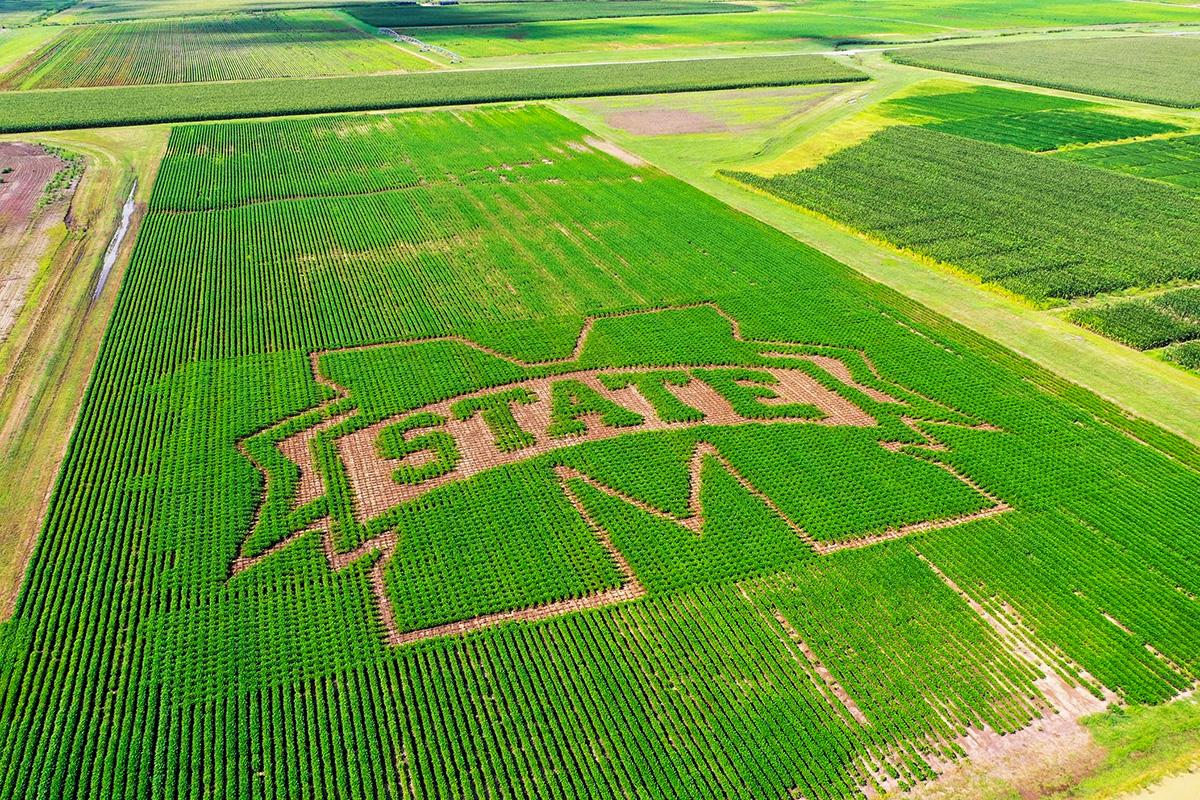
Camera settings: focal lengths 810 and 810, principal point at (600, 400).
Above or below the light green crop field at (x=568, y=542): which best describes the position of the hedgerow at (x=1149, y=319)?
above

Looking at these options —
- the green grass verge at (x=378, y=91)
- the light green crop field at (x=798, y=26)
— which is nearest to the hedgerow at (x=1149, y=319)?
the green grass verge at (x=378, y=91)

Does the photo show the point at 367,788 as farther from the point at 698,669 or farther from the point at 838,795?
the point at 838,795

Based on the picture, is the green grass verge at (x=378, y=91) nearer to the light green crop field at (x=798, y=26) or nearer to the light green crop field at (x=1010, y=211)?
the light green crop field at (x=798, y=26)

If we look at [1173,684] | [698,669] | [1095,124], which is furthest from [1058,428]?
[1095,124]

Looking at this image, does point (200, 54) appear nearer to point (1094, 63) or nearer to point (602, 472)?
point (602, 472)

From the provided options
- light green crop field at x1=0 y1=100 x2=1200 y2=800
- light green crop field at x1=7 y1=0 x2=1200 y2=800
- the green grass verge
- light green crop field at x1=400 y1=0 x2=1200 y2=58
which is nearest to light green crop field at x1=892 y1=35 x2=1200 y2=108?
light green crop field at x1=400 y1=0 x2=1200 y2=58

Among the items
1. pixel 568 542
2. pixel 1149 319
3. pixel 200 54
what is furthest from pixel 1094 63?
pixel 200 54
